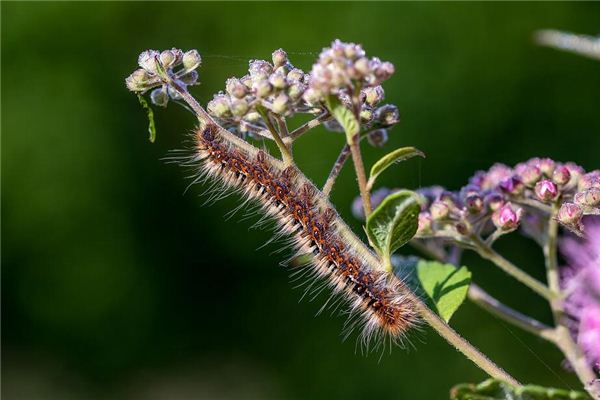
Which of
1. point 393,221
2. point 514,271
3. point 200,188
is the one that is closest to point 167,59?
point 393,221

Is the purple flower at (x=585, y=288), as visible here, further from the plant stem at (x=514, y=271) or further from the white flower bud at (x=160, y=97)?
the white flower bud at (x=160, y=97)

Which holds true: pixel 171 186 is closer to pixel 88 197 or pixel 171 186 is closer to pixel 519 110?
pixel 88 197

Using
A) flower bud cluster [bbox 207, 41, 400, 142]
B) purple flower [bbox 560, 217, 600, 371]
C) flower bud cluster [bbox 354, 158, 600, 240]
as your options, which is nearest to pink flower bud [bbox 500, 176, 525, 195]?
flower bud cluster [bbox 354, 158, 600, 240]

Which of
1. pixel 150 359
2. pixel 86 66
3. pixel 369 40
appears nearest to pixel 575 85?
pixel 369 40

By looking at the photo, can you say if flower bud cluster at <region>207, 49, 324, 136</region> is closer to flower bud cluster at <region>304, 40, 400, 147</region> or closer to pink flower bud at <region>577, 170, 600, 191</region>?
flower bud cluster at <region>304, 40, 400, 147</region>

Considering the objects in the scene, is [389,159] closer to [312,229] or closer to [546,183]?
[312,229]

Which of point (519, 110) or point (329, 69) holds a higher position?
point (329, 69)
